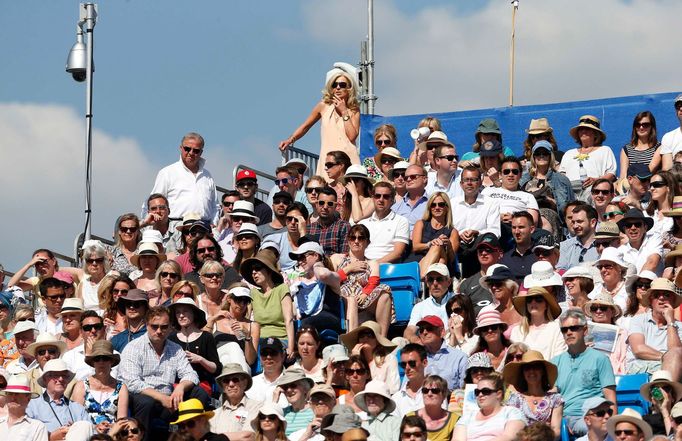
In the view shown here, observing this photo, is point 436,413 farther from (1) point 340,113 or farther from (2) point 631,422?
(1) point 340,113

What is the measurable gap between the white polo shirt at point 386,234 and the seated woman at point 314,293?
1.00 metres

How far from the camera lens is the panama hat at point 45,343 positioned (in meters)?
15.3

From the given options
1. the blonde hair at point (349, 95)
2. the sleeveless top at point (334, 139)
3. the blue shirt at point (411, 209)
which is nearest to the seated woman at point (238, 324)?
the blue shirt at point (411, 209)

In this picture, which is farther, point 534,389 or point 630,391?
point 630,391

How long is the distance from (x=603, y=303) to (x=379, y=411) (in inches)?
80.1

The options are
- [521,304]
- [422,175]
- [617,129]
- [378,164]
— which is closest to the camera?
[521,304]

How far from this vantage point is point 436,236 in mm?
16891

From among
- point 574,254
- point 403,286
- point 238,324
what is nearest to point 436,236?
point 403,286

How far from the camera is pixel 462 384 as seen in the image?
14094 mm

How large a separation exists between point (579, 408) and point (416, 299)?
3.43m

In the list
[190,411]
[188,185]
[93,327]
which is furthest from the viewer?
Result: [188,185]

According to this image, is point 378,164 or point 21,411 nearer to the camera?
point 21,411

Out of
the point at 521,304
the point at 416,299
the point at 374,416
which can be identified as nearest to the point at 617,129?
the point at 416,299

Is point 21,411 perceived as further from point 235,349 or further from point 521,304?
point 521,304
